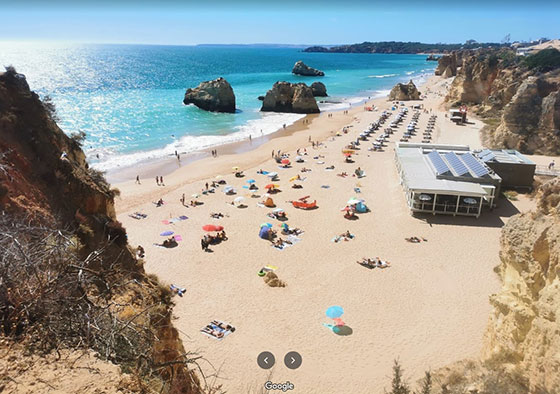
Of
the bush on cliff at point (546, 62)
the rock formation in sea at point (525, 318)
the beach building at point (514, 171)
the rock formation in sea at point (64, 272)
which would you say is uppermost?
the bush on cliff at point (546, 62)

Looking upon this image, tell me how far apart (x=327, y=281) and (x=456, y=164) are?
1424 centimetres

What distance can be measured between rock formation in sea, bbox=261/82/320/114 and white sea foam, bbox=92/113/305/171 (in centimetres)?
215

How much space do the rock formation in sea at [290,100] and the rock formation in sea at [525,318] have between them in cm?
5337

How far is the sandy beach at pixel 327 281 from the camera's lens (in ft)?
39.4

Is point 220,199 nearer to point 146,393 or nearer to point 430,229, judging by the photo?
point 430,229

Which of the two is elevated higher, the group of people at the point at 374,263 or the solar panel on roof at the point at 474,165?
the solar panel on roof at the point at 474,165

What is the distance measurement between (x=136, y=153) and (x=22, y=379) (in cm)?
3673

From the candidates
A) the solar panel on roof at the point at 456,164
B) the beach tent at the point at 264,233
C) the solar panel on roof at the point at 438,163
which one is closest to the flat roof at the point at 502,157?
the solar panel on roof at the point at 456,164

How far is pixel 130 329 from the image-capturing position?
5.50 metres

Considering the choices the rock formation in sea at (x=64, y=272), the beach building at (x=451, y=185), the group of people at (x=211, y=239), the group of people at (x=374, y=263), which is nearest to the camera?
the rock formation in sea at (x=64, y=272)

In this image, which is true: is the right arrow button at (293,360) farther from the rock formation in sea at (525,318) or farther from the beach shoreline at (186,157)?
the beach shoreline at (186,157)

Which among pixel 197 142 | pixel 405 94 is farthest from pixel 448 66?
pixel 197 142

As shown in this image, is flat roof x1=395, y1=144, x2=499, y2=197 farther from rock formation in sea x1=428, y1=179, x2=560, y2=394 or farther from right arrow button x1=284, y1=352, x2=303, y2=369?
right arrow button x1=284, y1=352, x2=303, y2=369

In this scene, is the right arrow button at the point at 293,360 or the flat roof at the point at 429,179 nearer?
the right arrow button at the point at 293,360
